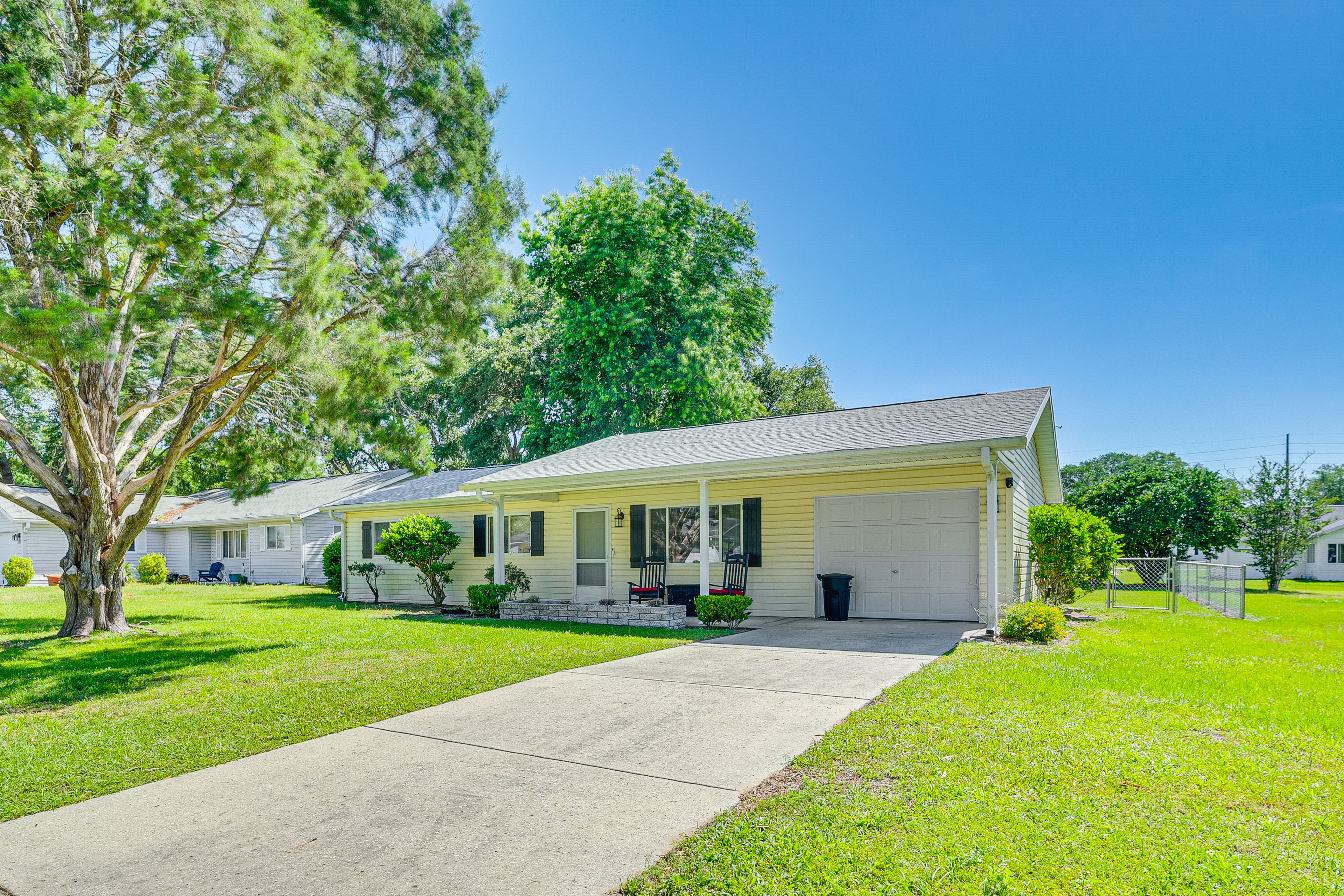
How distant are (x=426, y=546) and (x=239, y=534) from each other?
53.0 feet

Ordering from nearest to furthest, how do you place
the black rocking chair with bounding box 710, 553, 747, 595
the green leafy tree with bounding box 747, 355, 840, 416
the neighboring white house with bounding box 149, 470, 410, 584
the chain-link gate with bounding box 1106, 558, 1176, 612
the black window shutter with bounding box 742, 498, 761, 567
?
the black rocking chair with bounding box 710, 553, 747, 595 < the black window shutter with bounding box 742, 498, 761, 567 < the chain-link gate with bounding box 1106, 558, 1176, 612 < the neighboring white house with bounding box 149, 470, 410, 584 < the green leafy tree with bounding box 747, 355, 840, 416

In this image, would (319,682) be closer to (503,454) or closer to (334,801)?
(334,801)

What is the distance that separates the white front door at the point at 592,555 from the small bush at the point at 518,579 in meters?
1.20

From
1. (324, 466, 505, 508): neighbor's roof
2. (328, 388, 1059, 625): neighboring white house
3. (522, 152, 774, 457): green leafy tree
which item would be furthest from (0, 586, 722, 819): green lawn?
(522, 152, 774, 457): green leafy tree

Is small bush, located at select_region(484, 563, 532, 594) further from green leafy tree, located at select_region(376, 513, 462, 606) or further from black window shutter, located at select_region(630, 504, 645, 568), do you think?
black window shutter, located at select_region(630, 504, 645, 568)

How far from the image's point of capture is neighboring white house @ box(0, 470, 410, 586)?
25109 millimetres

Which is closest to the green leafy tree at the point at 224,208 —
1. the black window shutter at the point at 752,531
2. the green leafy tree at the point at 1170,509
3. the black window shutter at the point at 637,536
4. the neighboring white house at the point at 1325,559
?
the black window shutter at the point at 637,536

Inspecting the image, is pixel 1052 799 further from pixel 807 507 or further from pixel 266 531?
pixel 266 531

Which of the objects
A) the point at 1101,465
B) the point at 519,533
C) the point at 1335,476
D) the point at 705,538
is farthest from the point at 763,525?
the point at 1335,476

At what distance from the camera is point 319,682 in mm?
7281

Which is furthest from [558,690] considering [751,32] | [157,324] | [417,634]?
[751,32]

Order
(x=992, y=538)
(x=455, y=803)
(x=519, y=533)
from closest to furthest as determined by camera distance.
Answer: (x=455, y=803) → (x=992, y=538) → (x=519, y=533)

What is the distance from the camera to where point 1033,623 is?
9.13 metres

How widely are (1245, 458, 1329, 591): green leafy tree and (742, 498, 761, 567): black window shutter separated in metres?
20.7
